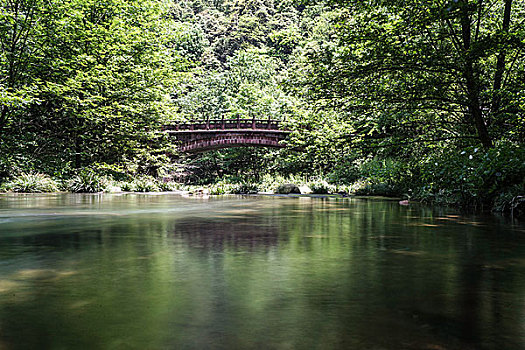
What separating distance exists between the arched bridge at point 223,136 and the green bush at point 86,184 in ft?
42.7

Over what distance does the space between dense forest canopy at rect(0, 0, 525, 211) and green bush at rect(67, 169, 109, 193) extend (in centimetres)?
121

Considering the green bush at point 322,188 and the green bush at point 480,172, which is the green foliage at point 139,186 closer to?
the green bush at point 322,188

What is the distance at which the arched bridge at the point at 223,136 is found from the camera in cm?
3344

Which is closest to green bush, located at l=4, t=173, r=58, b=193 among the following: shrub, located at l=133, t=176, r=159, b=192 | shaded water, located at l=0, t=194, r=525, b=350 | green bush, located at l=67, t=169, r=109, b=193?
green bush, located at l=67, t=169, r=109, b=193

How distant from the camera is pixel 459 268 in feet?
11.3

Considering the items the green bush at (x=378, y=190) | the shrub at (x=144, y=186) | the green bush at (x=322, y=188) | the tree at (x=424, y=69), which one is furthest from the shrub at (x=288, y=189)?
the tree at (x=424, y=69)

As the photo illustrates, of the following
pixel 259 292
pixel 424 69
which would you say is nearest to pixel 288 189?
pixel 424 69

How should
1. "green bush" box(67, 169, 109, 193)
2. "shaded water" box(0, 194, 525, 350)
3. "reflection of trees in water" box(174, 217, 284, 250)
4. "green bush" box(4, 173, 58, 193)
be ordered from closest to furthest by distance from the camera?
"shaded water" box(0, 194, 525, 350)
"reflection of trees in water" box(174, 217, 284, 250)
"green bush" box(4, 173, 58, 193)
"green bush" box(67, 169, 109, 193)

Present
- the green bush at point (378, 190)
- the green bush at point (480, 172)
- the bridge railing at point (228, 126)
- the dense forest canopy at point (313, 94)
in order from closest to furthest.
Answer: the green bush at point (480, 172) → the dense forest canopy at point (313, 94) → the green bush at point (378, 190) → the bridge railing at point (228, 126)

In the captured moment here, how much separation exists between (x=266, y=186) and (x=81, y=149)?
10505 millimetres

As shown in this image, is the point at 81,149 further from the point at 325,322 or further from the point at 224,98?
the point at 224,98

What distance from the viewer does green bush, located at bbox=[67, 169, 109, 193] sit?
19.8m

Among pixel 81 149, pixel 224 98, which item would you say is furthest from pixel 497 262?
pixel 224 98

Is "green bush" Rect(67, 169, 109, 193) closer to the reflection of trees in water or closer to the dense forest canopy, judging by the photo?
the dense forest canopy
